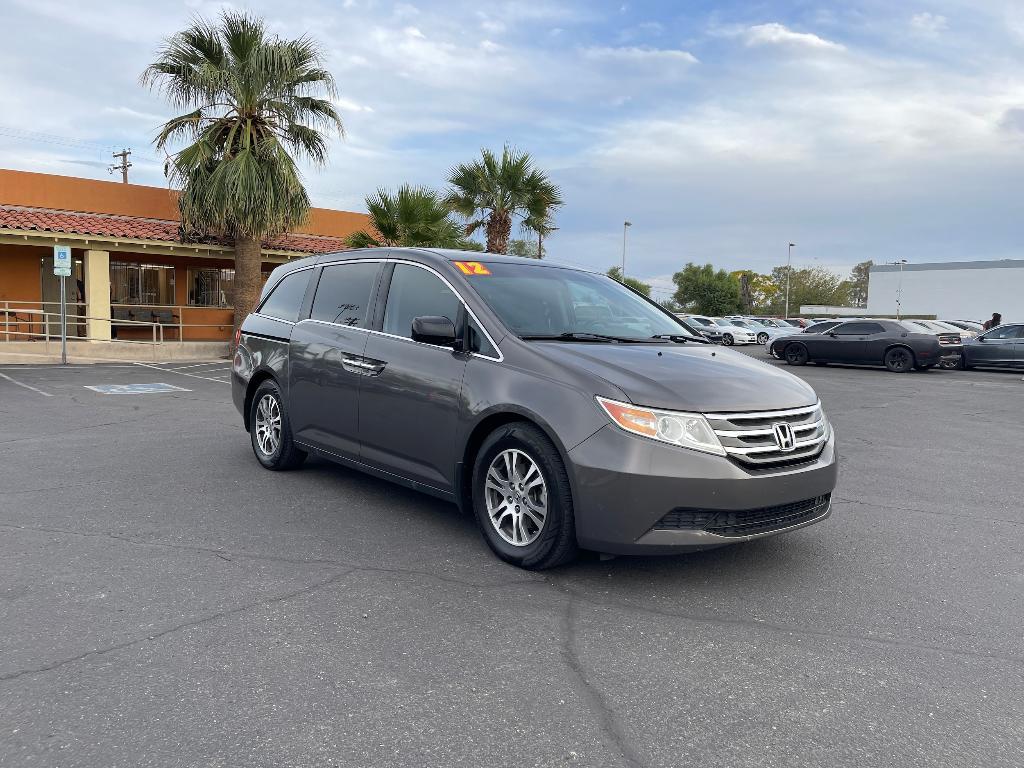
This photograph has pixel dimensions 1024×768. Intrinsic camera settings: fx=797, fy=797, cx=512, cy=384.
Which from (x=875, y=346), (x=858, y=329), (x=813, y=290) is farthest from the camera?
(x=813, y=290)

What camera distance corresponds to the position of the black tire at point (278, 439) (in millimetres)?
6270

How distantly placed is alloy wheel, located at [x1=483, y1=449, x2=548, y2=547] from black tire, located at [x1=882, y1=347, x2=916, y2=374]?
19.6m

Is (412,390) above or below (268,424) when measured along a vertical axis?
above

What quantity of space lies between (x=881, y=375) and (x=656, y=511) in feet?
60.4

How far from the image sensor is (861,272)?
128250mm

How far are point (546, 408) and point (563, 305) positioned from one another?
1.32 m

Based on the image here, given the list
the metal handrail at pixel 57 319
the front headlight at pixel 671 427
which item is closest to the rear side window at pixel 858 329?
the metal handrail at pixel 57 319

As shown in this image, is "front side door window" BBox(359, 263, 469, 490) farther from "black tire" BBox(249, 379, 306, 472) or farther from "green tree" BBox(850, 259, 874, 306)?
"green tree" BBox(850, 259, 874, 306)

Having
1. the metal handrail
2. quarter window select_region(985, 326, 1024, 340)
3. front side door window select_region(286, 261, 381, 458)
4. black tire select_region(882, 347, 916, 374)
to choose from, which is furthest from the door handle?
quarter window select_region(985, 326, 1024, 340)

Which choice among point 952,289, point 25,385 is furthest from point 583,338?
Answer: point 952,289

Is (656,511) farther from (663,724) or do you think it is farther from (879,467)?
(879,467)

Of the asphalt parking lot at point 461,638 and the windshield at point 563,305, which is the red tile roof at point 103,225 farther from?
the asphalt parking lot at point 461,638

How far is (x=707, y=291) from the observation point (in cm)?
7881

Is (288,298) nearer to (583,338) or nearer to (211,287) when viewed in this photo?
(583,338)
